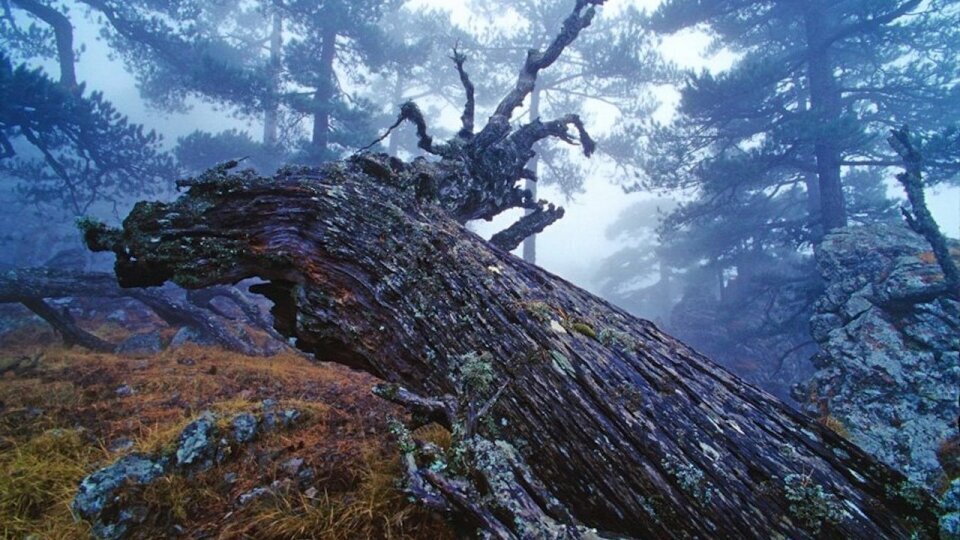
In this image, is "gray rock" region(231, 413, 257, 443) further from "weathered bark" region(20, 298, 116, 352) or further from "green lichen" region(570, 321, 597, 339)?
"weathered bark" region(20, 298, 116, 352)

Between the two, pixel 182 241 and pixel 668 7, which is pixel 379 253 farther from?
pixel 668 7

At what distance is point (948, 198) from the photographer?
163 m

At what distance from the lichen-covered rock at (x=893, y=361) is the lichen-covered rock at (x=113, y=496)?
7.04 m

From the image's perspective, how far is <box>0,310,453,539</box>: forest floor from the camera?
7.69 ft

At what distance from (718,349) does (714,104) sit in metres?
11.0

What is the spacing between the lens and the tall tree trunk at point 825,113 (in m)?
13.6

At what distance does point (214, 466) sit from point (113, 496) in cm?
56

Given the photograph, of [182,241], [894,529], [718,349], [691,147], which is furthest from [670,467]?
[718,349]

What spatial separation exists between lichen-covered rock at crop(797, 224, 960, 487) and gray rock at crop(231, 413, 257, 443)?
6.63 m

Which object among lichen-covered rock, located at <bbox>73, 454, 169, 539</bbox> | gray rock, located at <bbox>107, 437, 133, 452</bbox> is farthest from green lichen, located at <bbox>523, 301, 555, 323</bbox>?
gray rock, located at <bbox>107, 437, 133, 452</bbox>

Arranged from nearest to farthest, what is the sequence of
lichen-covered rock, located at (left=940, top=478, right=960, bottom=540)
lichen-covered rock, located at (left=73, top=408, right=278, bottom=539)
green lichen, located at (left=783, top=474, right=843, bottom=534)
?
1. lichen-covered rock, located at (left=940, top=478, right=960, bottom=540)
2. green lichen, located at (left=783, top=474, right=843, bottom=534)
3. lichen-covered rock, located at (left=73, top=408, right=278, bottom=539)

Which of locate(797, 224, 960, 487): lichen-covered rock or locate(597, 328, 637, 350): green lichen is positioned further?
locate(797, 224, 960, 487): lichen-covered rock

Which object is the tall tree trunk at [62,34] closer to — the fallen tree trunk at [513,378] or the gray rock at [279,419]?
the fallen tree trunk at [513,378]

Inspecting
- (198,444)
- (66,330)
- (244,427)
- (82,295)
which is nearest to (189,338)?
(66,330)
